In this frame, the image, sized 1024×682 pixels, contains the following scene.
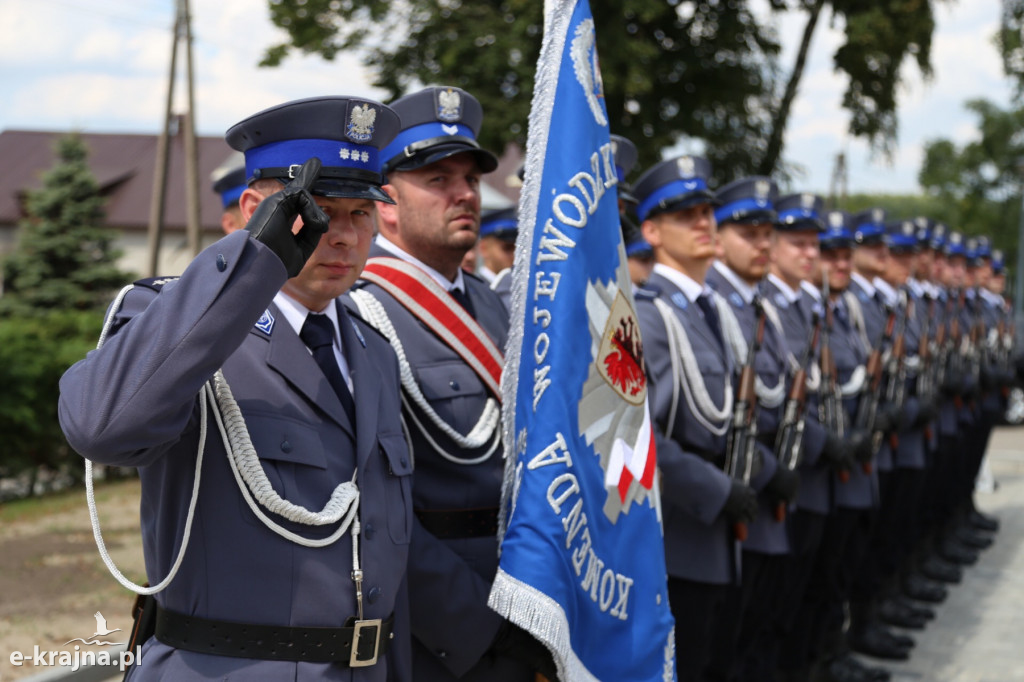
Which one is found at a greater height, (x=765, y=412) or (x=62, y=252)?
(x=765, y=412)

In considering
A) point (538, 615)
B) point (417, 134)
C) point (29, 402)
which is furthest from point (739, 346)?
point (29, 402)

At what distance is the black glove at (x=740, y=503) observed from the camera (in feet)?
12.2

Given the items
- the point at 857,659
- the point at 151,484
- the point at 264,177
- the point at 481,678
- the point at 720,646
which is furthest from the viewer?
the point at 857,659

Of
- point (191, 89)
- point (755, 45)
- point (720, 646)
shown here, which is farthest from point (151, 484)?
point (191, 89)

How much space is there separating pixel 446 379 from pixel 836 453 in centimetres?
272

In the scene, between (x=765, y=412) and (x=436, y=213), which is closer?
(x=436, y=213)

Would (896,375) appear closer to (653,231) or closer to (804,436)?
(804,436)

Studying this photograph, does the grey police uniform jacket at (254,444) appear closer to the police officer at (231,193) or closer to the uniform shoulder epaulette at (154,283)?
the uniform shoulder epaulette at (154,283)

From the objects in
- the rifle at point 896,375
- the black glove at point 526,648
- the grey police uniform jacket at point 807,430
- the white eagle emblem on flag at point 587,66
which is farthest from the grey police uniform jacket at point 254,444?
the rifle at point 896,375

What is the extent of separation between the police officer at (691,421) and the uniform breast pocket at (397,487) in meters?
1.42

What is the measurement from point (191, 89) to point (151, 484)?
17240 millimetres

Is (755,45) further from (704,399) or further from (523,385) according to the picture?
(523,385)

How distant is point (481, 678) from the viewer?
276 centimetres

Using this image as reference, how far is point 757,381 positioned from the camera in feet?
14.1
